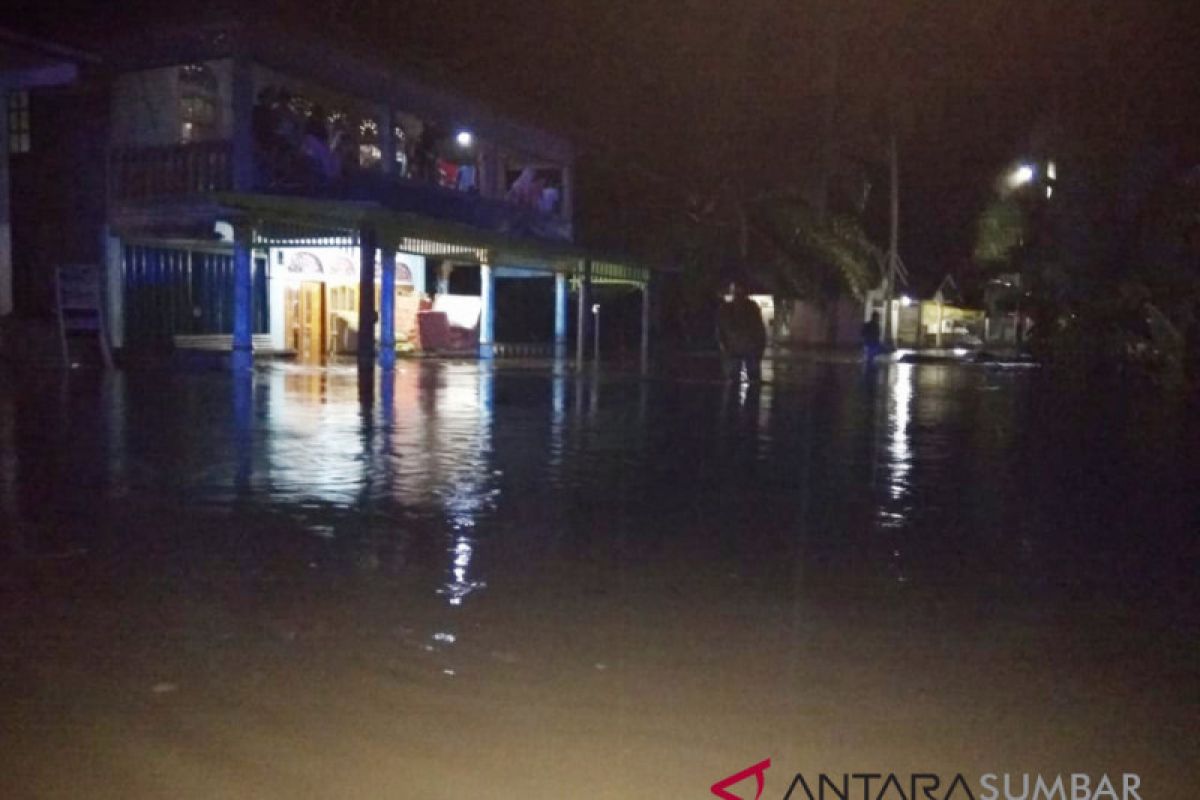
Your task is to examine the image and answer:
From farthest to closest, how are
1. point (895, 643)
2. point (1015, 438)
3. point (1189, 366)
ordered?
point (1189, 366), point (1015, 438), point (895, 643)

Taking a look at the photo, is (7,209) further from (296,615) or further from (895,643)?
(895,643)

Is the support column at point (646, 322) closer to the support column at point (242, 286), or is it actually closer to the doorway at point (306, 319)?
the doorway at point (306, 319)

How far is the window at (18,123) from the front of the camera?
21797 millimetres

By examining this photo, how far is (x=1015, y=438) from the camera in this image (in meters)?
13.9

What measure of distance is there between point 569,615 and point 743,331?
15.8 metres

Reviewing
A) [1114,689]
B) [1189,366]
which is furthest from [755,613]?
[1189,366]

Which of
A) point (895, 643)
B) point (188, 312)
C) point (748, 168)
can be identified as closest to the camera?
point (895, 643)

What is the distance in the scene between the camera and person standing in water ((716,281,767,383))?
21.2m

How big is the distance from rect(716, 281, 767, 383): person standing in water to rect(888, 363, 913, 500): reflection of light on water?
2479 millimetres

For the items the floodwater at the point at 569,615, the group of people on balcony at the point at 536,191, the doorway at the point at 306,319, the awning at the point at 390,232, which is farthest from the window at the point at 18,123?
the floodwater at the point at 569,615

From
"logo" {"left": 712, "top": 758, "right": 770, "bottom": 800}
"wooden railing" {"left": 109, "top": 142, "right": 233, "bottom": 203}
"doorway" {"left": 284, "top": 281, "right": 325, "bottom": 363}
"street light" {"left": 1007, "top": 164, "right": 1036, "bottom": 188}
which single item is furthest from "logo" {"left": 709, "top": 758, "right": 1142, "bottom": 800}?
"street light" {"left": 1007, "top": 164, "right": 1036, "bottom": 188}

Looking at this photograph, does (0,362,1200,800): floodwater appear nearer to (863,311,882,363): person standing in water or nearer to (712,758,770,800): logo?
(712,758,770,800): logo

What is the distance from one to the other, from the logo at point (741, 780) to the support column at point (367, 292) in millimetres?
17191

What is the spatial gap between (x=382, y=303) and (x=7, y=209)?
6.74 metres
